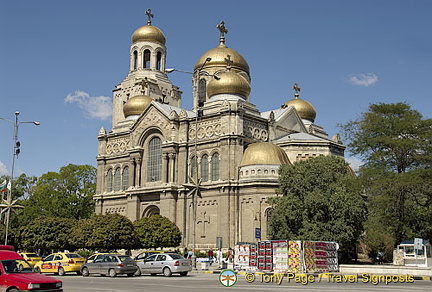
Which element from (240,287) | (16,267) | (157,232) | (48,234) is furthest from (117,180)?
(16,267)

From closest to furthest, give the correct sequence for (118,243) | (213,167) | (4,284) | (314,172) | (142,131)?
1. (4,284)
2. (314,172)
3. (118,243)
4. (213,167)
5. (142,131)

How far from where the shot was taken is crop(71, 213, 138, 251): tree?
1954 inches

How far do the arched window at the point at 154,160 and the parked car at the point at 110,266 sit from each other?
2910 centimetres

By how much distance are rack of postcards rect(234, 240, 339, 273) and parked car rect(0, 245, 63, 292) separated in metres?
16.1

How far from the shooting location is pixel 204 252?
5378 centimetres

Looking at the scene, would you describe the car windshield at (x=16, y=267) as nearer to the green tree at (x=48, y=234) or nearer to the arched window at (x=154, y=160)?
the green tree at (x=48, y=234)

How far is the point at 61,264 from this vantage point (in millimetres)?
33844

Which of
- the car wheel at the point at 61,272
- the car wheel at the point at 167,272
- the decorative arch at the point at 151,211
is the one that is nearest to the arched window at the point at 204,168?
the decorative arch at the point at 151,211

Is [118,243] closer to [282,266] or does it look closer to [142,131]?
[142,131]

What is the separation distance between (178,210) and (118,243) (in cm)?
974

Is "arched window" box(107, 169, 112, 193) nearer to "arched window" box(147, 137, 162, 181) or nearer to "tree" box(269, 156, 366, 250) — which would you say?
"arched window" box(147, 137, 162, 181)

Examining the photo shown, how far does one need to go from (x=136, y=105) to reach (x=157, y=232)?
21748 mm

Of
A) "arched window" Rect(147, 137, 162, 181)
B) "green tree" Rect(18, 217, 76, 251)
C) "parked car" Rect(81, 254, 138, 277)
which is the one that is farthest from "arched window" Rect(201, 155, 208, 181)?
"parked car" Rect(81, 254, 138, 277)

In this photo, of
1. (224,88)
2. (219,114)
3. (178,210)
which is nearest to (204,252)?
(178,210)
